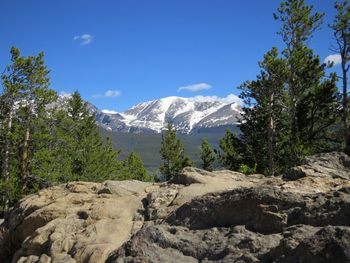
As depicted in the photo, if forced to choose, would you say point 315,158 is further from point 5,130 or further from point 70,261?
point 5,130

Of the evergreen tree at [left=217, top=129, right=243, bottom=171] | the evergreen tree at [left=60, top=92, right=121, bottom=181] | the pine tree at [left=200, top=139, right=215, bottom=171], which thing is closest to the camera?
the evergreen tree at [left=60, top=92, right=121, bottom=181]

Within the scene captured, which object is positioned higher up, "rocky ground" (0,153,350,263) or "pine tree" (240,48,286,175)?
"pine tree" (240,48,286,175)

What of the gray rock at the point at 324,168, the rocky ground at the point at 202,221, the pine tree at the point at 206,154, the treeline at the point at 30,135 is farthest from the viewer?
the pine tree at the point at 206,154

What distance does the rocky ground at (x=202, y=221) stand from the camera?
25.0 ft

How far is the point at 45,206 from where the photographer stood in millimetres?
15859

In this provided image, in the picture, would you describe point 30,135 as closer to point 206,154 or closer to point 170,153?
point 206,154

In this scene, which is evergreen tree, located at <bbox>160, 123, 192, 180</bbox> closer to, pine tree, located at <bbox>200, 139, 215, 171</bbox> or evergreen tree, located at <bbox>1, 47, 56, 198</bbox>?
pine tree, located at <bbox>200, 139, 215, 171</bbox>

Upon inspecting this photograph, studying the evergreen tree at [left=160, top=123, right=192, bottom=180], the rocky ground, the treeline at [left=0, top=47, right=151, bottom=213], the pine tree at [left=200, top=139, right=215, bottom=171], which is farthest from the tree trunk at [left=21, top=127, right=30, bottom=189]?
the evergreen tree at [left=160, top=123, right=192, bottom=180]

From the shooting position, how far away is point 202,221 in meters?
9.70

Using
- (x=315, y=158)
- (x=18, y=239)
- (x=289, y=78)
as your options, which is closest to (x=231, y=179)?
(x=315, y=158)

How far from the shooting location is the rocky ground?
7.62 m

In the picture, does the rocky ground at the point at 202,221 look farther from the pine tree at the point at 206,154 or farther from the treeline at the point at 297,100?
the pine tree at the point at 206,154

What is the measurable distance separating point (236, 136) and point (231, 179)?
3338cm

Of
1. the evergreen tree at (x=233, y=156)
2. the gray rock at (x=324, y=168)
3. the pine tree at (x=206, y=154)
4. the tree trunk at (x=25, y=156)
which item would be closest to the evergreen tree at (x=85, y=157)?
the tree trunk at (x=25, y=156)
